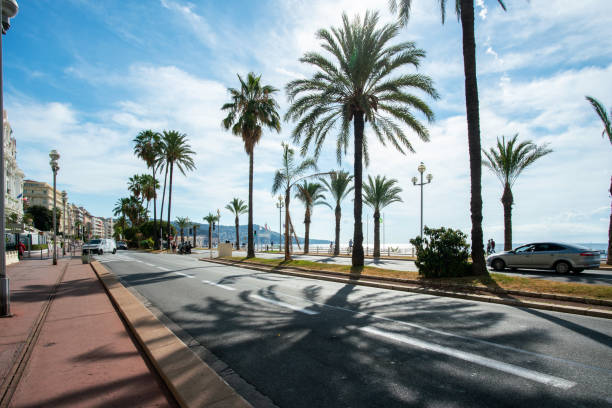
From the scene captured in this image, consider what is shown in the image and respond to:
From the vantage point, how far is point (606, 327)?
599 cm

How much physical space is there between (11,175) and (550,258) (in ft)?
287

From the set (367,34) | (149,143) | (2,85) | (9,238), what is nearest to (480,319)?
(2,85)

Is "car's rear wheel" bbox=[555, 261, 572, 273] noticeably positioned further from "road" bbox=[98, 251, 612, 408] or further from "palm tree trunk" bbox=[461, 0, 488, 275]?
"road" bbox=[98, 251, 612, 408]

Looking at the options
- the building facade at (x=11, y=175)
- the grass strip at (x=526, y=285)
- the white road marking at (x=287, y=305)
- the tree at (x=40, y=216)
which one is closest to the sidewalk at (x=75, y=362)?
the white road marking at (x=287, y=305)

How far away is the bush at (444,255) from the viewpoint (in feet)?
39.7

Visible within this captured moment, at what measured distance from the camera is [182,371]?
3795mm

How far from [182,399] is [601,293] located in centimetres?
945

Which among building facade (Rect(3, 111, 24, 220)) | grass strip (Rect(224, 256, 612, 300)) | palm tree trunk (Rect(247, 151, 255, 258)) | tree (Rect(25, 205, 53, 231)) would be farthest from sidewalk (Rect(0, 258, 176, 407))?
tree (Rect(25, 205, 53, 231))

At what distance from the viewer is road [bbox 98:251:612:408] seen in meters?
3.45

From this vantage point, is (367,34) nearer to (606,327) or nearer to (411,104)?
(411,104)

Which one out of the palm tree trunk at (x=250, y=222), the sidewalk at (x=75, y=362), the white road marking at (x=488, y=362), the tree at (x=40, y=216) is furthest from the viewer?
the tree at (x=40, y=216)

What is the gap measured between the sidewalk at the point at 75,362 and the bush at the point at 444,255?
33.0 ft

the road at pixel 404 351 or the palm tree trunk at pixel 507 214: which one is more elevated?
the palm tree trunk at pixel 507 214

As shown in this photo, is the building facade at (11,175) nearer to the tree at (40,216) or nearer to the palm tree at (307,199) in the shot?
the tree at (40,216)
